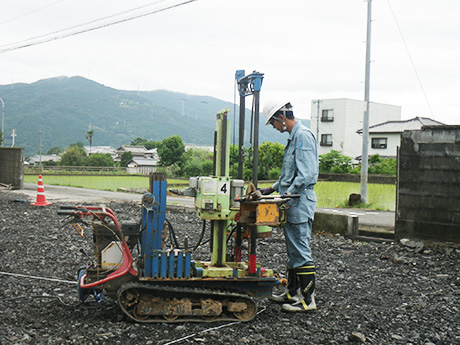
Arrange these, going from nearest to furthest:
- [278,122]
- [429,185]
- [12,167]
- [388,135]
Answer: [278,122] → [429,185] → [12,167] → [388,135]

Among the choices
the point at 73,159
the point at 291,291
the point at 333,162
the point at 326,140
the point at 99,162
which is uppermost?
the point at 326,140

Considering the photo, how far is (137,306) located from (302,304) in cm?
161

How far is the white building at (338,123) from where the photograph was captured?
58.2 m

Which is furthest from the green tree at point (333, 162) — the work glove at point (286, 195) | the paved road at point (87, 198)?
the work glove at point (286, 195)

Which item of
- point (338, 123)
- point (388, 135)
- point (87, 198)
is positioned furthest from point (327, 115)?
point (87, 198)

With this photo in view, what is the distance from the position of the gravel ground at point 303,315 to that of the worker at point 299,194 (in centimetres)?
22

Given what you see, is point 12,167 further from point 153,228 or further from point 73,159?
point 73,159

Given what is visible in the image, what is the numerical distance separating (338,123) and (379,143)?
1398cm

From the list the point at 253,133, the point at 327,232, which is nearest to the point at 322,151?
the point at 327,232

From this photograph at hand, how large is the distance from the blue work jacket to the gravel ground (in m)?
0.98

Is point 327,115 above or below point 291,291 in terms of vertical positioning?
above

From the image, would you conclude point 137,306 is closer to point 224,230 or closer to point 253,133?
point 224,230

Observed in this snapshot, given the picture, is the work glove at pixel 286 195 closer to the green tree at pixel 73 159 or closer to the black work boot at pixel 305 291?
the black work boot at pixel 305 291

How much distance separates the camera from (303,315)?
476cm
